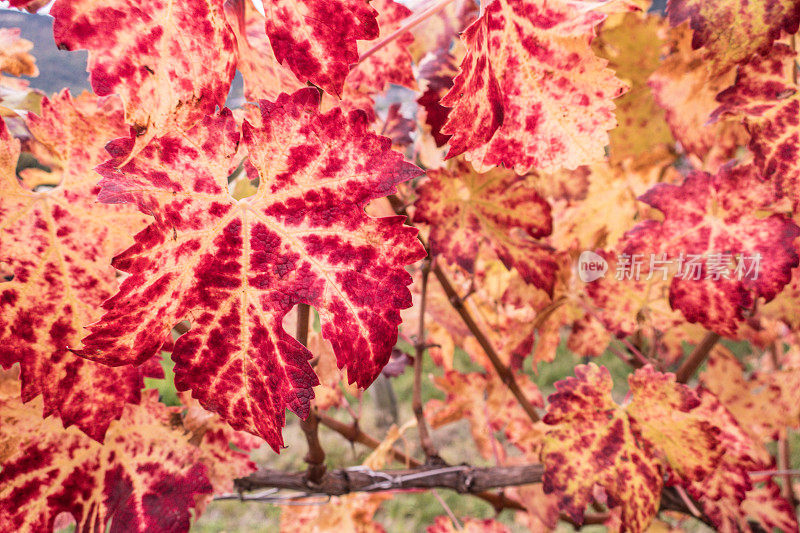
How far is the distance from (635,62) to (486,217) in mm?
553

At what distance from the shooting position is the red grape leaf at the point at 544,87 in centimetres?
54

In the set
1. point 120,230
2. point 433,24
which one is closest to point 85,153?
point 120,230

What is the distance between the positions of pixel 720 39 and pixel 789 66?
11 centimetres

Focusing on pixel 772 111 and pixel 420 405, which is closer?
pixel 772 111

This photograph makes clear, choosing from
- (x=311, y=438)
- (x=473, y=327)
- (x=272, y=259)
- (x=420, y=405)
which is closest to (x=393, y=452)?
(x=420, y=405)

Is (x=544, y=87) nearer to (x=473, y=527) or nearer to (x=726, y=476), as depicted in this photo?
(x=726, y=476)

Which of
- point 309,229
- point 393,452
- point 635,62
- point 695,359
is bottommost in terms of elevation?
point 393,452

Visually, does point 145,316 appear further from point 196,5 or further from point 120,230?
point 196,5

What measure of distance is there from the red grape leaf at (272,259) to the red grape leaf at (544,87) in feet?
0.50

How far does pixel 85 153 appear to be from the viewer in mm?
546

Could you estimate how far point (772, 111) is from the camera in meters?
0.66

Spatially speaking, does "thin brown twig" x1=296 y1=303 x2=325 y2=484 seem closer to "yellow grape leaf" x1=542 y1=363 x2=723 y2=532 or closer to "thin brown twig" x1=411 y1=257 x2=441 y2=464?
"thin brown twig" x1=411 y1=257 x2=441 y2=464

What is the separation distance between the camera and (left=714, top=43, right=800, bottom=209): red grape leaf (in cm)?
65

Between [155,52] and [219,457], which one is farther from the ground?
[155,52]
